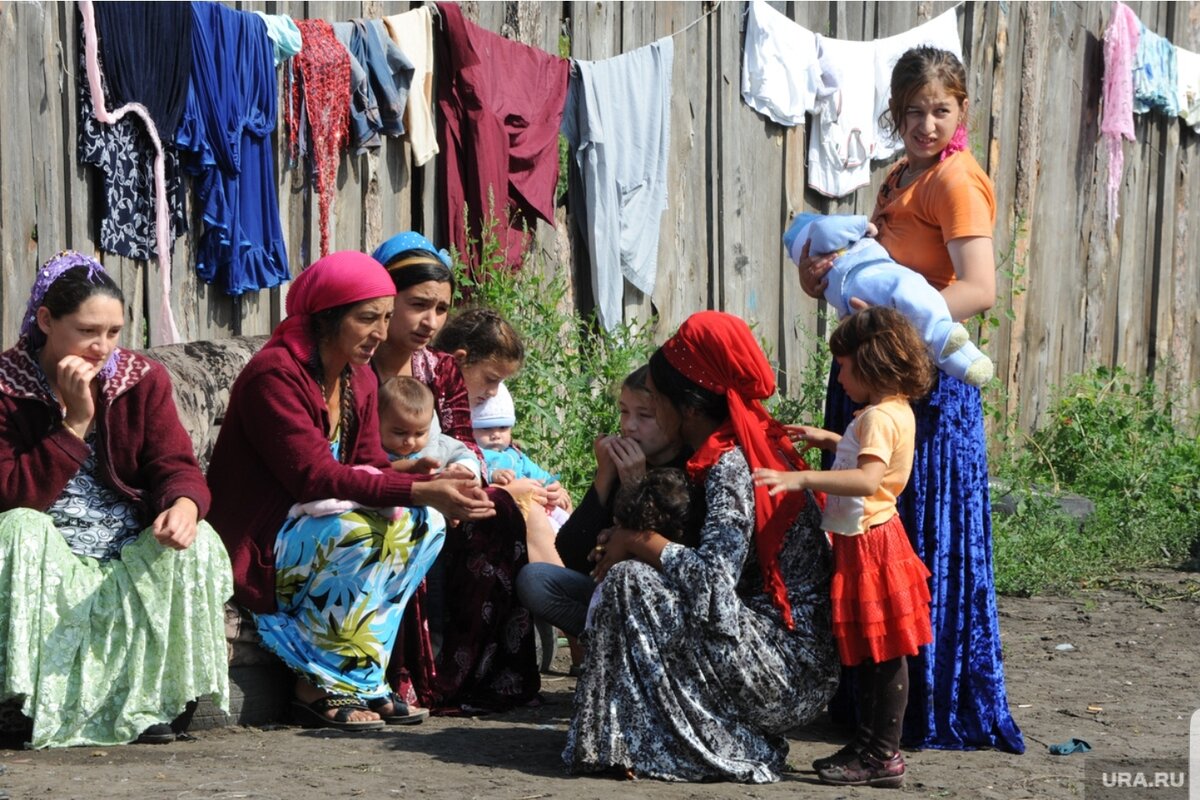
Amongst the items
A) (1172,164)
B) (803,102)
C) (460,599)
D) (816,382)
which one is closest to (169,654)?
(460,599)

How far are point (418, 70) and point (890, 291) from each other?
9.32 ft

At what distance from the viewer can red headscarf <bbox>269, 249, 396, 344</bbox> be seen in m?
4.57

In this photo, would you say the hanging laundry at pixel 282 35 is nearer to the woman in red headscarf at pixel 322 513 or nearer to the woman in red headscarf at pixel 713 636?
the woman in red headscarf at pixel 322 513

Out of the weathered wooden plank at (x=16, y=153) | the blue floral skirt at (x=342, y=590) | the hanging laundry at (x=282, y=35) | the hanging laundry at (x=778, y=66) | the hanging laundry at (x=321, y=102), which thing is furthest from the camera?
the hanging laundry at (x=778, y=66)

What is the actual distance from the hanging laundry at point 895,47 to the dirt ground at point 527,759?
150 inches

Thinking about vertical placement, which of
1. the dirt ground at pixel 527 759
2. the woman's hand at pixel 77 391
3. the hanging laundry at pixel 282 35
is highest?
the hanging laundry at pixel 282 35

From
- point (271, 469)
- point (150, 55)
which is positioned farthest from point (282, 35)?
point (271, 469)

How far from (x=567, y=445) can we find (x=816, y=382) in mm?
1747

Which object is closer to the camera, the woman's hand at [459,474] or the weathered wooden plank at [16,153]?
the woman's hand at [459,474]

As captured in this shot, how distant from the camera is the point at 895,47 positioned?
28.3 feet

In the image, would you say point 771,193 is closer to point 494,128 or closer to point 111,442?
point 494,128

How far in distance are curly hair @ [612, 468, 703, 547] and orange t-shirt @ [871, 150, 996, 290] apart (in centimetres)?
116

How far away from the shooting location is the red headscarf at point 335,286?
4.57 metres

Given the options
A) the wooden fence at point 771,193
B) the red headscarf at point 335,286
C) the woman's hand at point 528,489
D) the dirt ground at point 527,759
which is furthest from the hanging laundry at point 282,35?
the dirt ground at point 527,759
